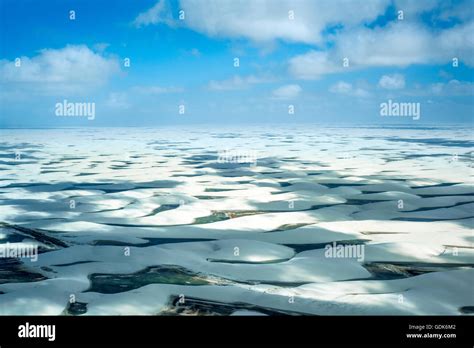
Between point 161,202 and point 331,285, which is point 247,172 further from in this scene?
point 331,285
